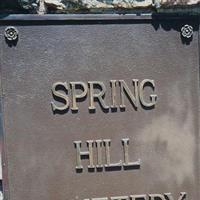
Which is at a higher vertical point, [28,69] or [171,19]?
[171,19]

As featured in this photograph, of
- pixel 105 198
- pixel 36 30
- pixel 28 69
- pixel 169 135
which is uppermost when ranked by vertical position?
pixel 36 30

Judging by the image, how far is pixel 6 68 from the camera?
220 centimetres

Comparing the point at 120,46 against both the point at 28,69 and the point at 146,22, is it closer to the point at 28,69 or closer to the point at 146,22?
the point at 146,22

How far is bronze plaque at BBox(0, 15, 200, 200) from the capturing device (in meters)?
2.21

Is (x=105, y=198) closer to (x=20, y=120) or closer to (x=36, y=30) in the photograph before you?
(x=20, y=120)

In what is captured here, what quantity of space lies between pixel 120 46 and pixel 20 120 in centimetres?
53

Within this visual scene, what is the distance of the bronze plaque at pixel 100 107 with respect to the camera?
2.21 m

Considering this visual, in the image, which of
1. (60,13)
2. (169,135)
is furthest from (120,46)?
(169,135)

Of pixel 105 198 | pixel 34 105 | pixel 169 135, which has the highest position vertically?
pixel 34 105

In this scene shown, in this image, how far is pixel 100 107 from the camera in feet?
7.39

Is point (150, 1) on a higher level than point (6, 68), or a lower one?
higher

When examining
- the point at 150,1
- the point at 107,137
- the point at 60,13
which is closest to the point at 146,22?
the point at 150,1

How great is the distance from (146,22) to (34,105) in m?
0.60

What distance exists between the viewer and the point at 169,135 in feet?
7.54
